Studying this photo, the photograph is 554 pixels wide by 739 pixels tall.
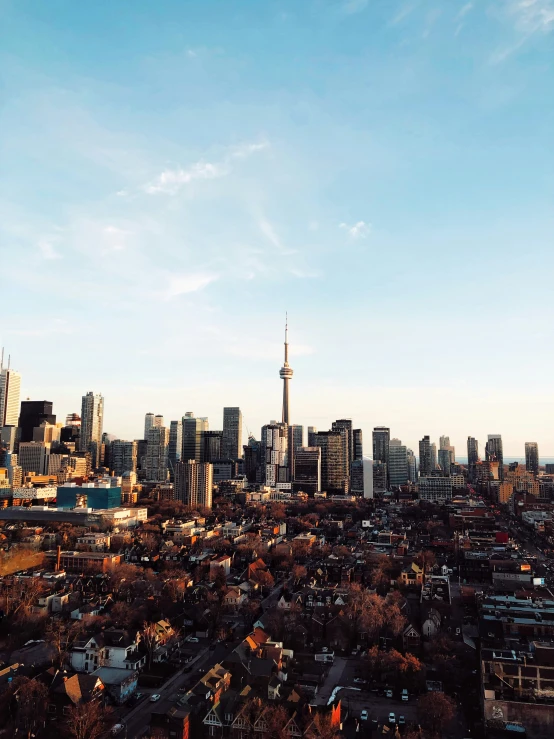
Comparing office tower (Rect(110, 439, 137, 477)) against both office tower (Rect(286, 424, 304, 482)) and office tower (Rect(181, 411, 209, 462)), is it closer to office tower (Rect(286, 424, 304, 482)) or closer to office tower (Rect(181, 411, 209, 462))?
office tower (Rect(181, 411, 209, 462))

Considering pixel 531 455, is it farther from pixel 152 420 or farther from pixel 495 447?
pixel 152 420

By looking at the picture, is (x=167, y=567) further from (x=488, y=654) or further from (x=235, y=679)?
(x=488, y=654)

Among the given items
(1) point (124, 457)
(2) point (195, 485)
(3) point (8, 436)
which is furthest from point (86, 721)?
(3) point (8, 436)

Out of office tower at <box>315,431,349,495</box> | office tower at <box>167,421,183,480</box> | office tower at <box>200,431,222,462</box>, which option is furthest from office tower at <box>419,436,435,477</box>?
office tower at <box>167,421,183,480</box>

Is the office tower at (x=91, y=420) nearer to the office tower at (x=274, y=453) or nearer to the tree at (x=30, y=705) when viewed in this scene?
the office tower at (x=274, y=453)

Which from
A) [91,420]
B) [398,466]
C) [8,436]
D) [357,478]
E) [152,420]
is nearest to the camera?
[357,478]

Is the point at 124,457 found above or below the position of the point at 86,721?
above

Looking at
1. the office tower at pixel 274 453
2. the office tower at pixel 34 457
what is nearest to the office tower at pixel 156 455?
the office tower at pixel 274 453
